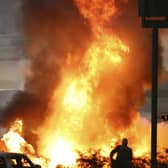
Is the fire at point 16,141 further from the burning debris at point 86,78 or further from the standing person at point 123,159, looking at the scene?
the standing person at point 123,159

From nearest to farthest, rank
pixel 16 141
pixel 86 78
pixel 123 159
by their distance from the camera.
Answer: pixel 123 159 → pixel 16 141 → pixel 86 78

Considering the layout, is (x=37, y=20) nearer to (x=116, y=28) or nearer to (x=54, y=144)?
(x=116, y=28)

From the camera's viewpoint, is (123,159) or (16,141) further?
(16,141)

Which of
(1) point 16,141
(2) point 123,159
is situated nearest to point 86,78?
(1) point 16,141

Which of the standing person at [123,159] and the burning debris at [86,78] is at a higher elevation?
the burning debris at [86,78]

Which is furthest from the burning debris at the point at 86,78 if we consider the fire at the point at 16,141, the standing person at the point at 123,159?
the standing person at the point at 123,159

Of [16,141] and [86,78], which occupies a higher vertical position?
[86,78]

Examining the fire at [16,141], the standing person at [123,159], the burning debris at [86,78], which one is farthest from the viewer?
the burning debris at [86,78]

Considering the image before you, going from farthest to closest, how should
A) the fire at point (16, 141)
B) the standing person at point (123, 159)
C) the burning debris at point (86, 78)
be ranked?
1. the burning debris at point (86, 78)
2. the fire at point (16, 141)
3. the standing person at point (123, 159)

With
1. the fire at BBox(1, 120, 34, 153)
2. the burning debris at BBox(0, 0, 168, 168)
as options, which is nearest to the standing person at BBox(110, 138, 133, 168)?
the burning debris at BBox(0, 0, 168, 168)

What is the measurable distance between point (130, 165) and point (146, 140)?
7231 millimetres

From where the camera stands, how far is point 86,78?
64.5ft

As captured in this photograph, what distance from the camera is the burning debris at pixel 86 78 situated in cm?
1947

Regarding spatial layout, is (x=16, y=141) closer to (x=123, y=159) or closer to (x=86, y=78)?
(x=86, y=78)
